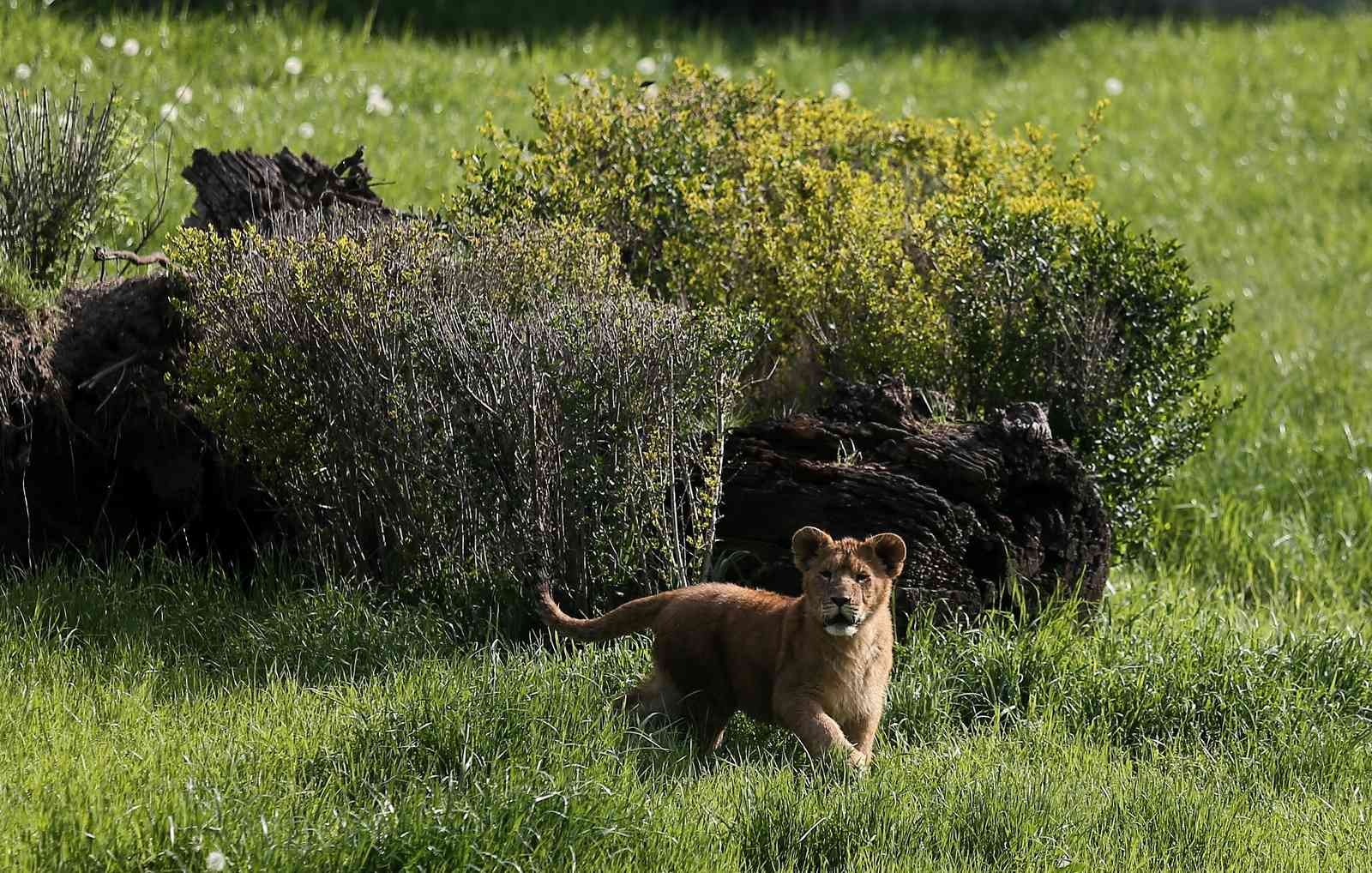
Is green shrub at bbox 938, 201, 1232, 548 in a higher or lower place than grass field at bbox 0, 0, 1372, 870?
higher

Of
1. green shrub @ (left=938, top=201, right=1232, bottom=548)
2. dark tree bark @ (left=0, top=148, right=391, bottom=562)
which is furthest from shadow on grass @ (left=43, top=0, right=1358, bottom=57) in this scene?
green shrub @ (left=938, top=201, right=1232, bottom=548)

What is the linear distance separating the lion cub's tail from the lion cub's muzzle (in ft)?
2.57

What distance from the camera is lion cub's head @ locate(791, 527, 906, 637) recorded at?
5539 millimetres

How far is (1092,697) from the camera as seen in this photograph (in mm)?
6801

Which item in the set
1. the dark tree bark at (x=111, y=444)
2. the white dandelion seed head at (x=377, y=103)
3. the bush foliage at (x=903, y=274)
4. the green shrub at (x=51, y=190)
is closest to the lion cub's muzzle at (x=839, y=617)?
the bush foliage at (x=903, y=274)

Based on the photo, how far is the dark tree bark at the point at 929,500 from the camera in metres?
7.11

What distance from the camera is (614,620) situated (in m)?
6.17

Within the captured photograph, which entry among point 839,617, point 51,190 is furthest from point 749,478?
point 51,190

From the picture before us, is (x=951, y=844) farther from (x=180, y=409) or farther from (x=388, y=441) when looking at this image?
(x=180, y=409)

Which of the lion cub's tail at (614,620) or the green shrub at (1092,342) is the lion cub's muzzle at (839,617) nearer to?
the lion cub's tail at (614,620)

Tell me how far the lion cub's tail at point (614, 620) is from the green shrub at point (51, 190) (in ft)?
9.98

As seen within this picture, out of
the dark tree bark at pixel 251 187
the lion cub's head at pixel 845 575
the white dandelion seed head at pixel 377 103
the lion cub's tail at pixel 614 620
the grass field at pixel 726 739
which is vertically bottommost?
the grass field at pixel 726 739

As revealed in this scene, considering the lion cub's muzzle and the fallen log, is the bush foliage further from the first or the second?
the lion cub's muzzle

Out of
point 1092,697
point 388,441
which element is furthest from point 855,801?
point 388,441
